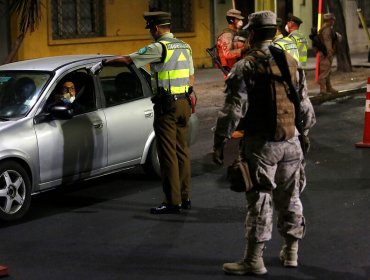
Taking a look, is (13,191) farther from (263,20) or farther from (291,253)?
(263,20)

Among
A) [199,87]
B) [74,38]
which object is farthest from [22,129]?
[74,38]

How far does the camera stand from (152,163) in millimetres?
10008

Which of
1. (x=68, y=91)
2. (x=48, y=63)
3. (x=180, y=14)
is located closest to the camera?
(x=68, y=91)

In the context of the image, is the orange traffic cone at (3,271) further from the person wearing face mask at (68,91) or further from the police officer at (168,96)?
the person wearing face mask at (68,91)

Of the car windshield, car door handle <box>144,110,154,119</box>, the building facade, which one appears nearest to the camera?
the car windshield

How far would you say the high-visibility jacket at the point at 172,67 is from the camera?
8.49 meters

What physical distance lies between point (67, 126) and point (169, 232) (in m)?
1.68

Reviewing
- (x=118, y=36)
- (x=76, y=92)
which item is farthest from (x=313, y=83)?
(x=76, y=92)

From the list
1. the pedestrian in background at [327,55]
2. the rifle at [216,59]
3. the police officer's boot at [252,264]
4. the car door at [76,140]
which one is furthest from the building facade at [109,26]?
the police officer's boot at [252,264]

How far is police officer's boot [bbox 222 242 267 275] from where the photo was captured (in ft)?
21.2

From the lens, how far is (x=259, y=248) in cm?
644

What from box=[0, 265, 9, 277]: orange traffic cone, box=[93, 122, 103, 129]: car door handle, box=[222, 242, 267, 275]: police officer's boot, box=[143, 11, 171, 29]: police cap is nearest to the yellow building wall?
box=[93, 122, 103, 129]: car door handle

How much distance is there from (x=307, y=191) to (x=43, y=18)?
12586 mm

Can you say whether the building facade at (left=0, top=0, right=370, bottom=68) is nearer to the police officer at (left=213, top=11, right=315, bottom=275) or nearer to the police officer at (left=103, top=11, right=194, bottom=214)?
the police officer at (left=103, top=11, right=194, bottom=214)
